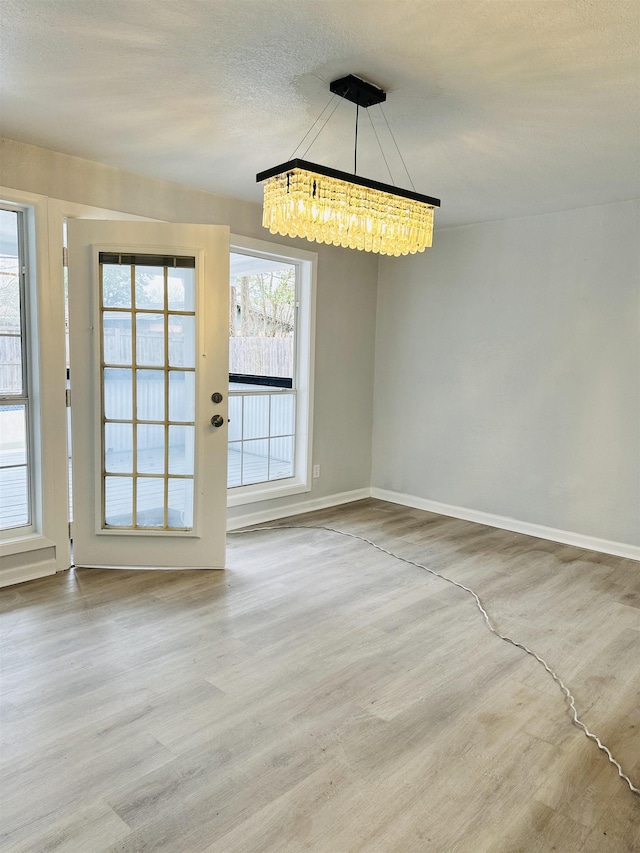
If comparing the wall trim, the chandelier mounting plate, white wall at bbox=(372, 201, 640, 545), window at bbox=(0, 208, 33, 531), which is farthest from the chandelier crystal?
the wall trim

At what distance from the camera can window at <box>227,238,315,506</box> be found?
4.66 meters

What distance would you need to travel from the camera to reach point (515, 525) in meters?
4.70

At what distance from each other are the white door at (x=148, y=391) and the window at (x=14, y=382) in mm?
266

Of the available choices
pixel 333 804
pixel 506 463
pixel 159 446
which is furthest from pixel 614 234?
pixel 333 804

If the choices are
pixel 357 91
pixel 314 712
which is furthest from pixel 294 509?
pixel 357 91

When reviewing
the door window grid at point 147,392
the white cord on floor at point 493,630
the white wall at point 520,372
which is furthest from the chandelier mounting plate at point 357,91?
the white cord on floor at point 493,630

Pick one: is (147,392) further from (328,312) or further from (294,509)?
(328,312)

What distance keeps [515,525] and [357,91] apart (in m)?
3.41

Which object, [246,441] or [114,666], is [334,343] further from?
[114,666]

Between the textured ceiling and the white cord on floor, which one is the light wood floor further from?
the textured ceiling

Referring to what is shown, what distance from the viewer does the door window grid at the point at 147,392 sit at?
3512 millimetres

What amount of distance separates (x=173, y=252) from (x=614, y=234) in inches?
115

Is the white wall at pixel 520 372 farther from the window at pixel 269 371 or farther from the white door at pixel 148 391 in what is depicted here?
the white door at pixel 148 391

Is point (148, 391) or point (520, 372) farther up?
point (520, 372)
